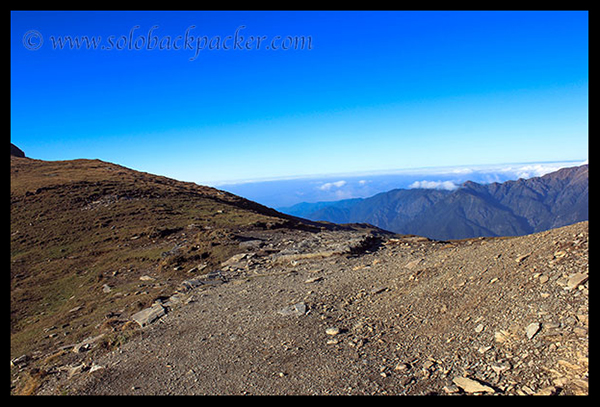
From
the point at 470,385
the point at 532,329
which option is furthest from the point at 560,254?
the point at 470,385

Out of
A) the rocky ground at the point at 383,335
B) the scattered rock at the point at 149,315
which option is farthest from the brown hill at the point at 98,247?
the rocky ground at the point at 383,335

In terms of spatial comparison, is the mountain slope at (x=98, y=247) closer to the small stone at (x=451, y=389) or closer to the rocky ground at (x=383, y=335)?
the rocky ground at (x=383, y=335)

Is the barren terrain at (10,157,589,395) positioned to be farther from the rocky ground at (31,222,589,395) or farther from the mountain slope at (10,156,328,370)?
the mountain slope at (10,156,328,370)

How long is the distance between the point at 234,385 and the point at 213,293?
700 centimetres

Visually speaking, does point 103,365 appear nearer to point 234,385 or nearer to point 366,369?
point 234,385

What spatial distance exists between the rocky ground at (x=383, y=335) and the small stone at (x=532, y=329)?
4cm

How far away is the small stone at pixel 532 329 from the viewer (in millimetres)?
6801

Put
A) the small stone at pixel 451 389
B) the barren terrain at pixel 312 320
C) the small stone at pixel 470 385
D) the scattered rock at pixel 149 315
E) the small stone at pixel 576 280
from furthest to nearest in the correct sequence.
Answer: the scattered rock at pixel 149 315
the small stone at pixel 576 280
the barren terrain at pixel 312 320
the small stone at pixel 451 389
the small stone at pixel 470 385

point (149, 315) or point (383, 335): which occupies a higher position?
point (383, 335)

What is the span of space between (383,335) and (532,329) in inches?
132

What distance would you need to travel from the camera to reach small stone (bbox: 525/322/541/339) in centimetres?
680

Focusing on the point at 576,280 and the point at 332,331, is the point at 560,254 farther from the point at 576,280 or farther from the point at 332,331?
→ the point at 332,331

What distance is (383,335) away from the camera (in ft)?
28.7
